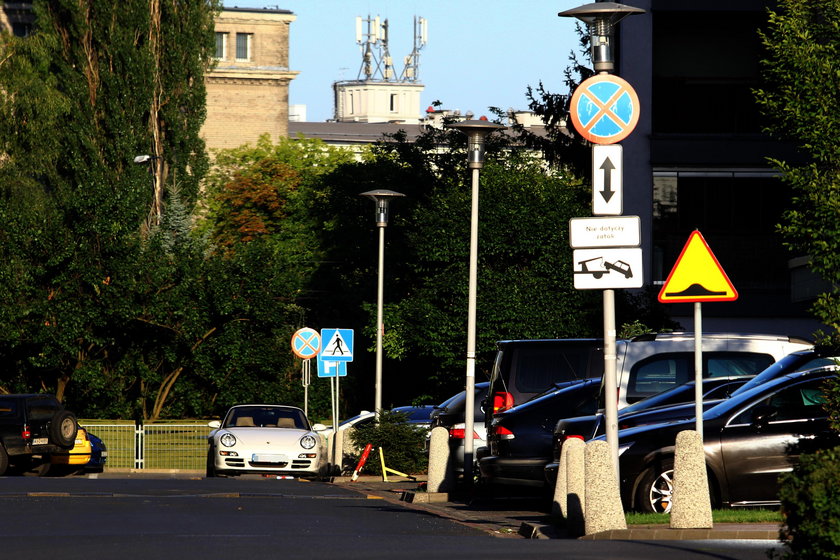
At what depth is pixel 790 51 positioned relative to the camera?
614 inches

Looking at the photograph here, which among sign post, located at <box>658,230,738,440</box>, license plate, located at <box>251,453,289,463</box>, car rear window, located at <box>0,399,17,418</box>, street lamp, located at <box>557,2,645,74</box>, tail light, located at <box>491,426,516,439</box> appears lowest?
license plate, located at <box>251,453,289,463</box>

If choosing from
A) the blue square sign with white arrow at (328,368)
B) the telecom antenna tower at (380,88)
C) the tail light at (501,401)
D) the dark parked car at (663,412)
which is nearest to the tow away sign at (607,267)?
the dark parked car at (663,412)

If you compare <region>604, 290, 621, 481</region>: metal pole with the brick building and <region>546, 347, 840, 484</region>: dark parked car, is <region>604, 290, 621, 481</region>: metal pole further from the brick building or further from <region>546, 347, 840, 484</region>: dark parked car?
the brick building

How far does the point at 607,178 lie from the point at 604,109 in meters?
0.66

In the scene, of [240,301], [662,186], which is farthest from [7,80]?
[662,186]

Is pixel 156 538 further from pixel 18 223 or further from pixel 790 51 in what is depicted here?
pixel 18 223

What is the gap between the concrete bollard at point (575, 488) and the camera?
13391 millimetres

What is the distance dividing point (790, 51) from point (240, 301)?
97.5 feet

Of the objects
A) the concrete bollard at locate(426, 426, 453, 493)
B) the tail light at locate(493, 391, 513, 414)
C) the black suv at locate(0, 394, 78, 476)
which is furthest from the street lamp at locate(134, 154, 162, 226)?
the tail light at locate(493, 391, 513, 414)

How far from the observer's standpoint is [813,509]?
8.04 m

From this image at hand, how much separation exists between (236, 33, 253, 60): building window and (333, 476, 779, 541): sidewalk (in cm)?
7099

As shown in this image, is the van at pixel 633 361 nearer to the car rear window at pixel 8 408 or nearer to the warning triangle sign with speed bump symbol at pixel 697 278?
the warning triangle sign with speed bump symbol at pixel 697 278

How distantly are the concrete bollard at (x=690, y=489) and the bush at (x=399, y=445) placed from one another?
14.4 m

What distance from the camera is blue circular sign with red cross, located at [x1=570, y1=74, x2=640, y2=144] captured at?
14.4m
